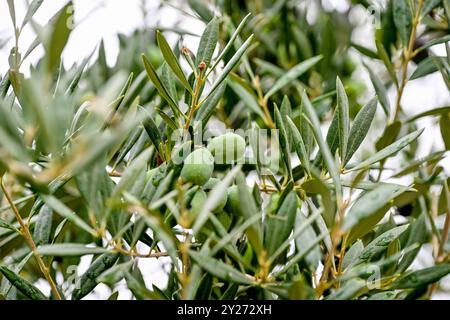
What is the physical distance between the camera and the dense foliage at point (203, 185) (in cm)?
48

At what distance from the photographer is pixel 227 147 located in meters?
0.69

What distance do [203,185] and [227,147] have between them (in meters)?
0.07

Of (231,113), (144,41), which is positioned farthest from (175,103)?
(144,41)

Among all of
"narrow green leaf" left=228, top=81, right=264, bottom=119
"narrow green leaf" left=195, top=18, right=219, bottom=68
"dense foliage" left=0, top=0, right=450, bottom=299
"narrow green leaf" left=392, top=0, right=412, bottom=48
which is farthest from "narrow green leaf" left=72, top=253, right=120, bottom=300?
"narrow green leaf" left=392, top=0, right=412, bottom=48

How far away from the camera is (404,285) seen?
611 millimetres

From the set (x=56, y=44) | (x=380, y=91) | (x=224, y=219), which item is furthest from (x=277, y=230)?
(x=380, y=91)

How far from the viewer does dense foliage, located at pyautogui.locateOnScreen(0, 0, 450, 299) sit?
0.48 meters

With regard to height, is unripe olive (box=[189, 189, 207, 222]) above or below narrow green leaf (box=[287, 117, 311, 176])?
below

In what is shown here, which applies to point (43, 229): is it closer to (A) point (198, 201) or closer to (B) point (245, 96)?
(A) point (198, 201)

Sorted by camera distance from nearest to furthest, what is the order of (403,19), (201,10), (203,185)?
(203,185), (403,19), (201,10)

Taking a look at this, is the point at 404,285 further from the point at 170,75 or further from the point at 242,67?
the point at 242,67

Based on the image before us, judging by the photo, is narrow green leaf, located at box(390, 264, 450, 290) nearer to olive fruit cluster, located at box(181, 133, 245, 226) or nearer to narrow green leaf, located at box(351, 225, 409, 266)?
narrow green leaf, located at box(351, 225, 409, 266)

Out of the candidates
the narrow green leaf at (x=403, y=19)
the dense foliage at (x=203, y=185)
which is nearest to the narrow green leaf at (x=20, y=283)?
the dense foliage at (x=203, y=185)
